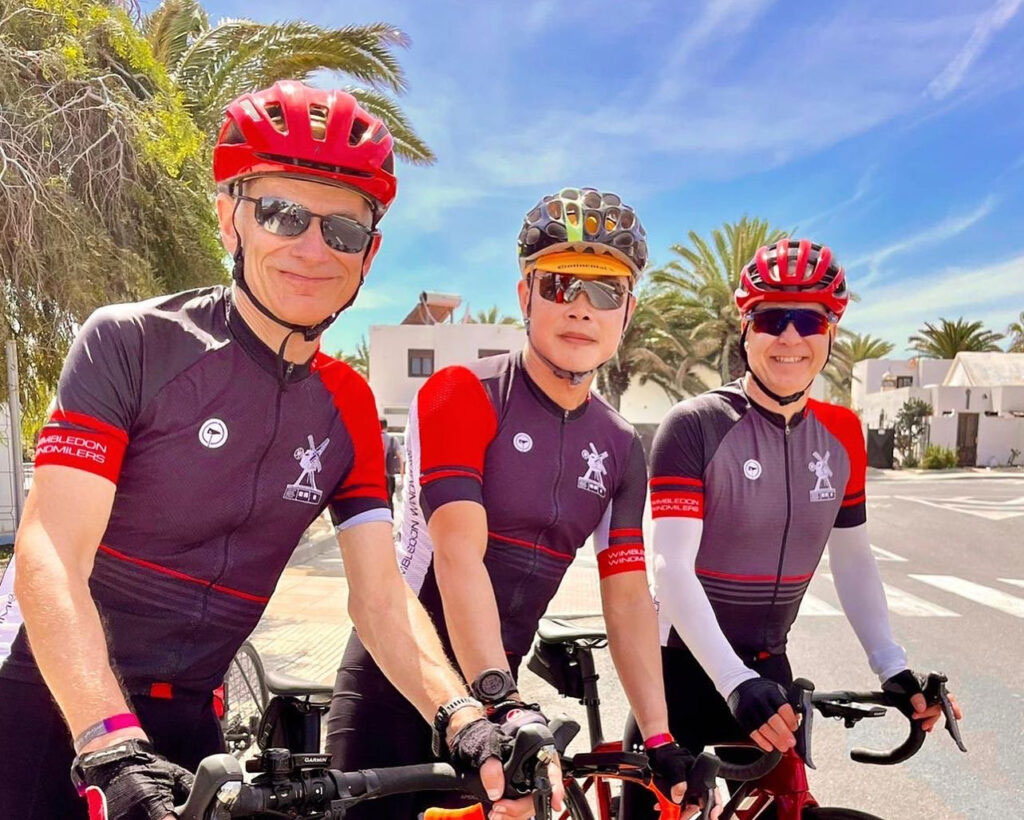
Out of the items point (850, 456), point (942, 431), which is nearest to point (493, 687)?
point (850, 456)

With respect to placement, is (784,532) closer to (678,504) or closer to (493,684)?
(678,504)

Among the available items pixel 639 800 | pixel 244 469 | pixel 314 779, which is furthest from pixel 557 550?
pixel 314 779

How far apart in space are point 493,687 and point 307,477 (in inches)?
28.7

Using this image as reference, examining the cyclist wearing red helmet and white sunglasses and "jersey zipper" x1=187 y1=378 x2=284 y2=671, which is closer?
"jersey zipper" x1=187 y1=378 x2=284 y2=671

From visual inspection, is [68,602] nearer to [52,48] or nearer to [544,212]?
[544,212]

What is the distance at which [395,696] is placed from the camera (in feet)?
7.53

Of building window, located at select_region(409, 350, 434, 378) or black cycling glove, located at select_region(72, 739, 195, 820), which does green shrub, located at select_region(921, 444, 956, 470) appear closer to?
building window, located at select_region(409, 350, 434, 378)

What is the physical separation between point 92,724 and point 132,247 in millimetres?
7802

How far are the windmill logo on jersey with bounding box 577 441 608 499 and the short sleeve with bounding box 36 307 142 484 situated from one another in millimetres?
1325

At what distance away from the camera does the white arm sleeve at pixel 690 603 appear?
93.4 inches

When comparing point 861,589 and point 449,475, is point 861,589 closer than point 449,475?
No

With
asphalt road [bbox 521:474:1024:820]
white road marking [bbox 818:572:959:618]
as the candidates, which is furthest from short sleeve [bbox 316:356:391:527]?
white road marking [bbox 818:572:959:618]

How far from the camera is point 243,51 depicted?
10.7 meters

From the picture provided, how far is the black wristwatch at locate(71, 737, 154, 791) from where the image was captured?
4.52 feet
